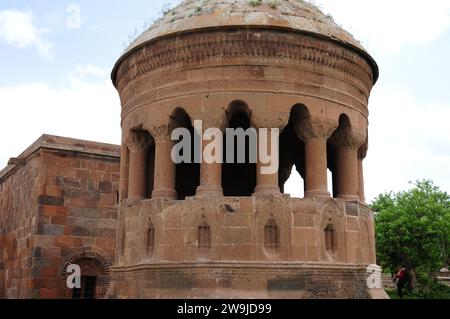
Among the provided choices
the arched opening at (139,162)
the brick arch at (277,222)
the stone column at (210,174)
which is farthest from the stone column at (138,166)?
the brick arch at (277,222)

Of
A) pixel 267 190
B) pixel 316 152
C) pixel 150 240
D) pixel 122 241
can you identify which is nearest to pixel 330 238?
pixel 267 190

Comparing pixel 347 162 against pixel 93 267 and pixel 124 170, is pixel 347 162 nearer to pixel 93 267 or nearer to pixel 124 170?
pixel 124 170

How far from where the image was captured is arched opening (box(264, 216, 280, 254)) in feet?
31.2

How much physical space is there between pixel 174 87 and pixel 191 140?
1843 mm

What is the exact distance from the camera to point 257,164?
9906 mm

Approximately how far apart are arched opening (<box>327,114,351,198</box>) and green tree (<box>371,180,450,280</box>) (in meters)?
17.7

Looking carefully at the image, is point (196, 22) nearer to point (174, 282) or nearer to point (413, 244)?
point (174, 282)

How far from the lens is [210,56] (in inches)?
400

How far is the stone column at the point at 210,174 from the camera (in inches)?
383

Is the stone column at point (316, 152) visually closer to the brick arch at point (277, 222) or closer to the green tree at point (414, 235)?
the brick arch at point (277, 222)

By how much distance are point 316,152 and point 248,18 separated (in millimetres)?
2638

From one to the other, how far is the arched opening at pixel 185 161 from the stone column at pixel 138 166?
0.75 m

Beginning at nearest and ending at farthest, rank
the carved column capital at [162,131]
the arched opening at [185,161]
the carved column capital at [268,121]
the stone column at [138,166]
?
1. the carved column capital at [268,121]
2. the carved column capital at [162,131]
3. the arched opening at [185,161]
4. the stone column at [138,166]

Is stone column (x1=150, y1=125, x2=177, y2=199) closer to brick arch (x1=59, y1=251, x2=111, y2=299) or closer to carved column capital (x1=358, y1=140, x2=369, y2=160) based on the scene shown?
carved column capital (x1=358, y1=140, x2=369, y2=160)
